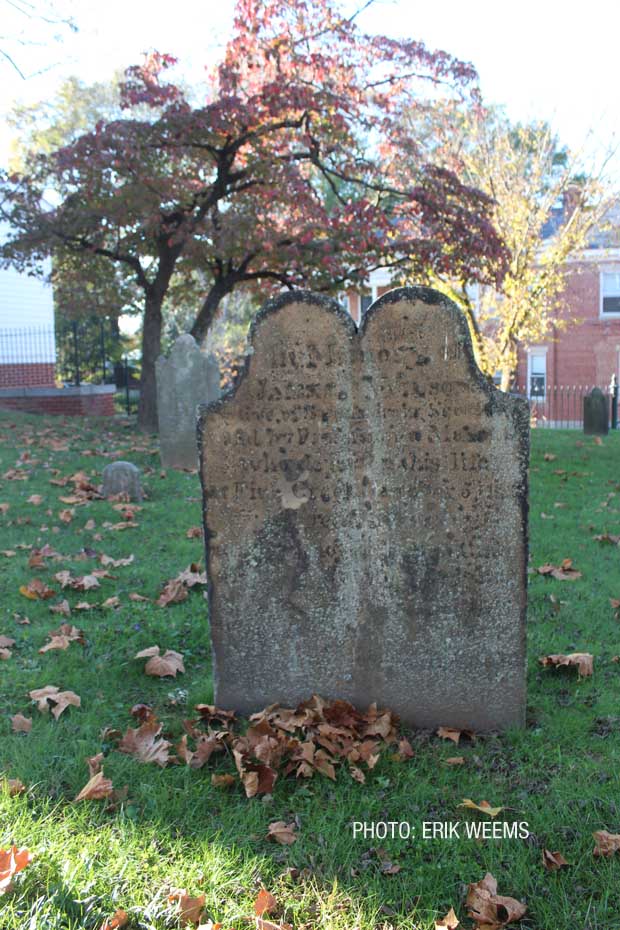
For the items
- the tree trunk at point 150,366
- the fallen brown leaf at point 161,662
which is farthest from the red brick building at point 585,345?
the fallen brown leaf at point 161,662

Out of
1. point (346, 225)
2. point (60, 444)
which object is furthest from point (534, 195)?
point (60, 444)

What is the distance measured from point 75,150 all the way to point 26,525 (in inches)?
A: 317

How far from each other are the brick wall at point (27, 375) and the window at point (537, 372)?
1898cm

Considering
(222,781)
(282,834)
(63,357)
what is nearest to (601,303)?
(63,357)

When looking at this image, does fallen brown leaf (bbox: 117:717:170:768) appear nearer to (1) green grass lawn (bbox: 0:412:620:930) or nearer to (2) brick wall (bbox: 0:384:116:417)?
(1) green grass lawn (bbox: 0:412:620:930)

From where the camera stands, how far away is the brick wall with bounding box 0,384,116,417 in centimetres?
1925

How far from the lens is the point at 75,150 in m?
13.3

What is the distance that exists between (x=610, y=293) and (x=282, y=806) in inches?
1323

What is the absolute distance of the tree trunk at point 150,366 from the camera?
15.5m

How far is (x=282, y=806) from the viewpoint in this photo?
124 inches

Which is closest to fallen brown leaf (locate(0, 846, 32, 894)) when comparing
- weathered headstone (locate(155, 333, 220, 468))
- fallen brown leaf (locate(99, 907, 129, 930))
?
fallen brown leaf (locate(99, 907, 129, 930))

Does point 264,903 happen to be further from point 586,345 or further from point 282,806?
point 586,345

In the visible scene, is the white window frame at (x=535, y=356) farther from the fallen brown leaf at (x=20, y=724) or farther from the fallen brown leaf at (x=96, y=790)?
the fallen brown leaf at (x=96, y=790)

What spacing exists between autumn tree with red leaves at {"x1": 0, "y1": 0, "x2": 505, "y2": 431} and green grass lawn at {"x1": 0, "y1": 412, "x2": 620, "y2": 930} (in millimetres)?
9715
